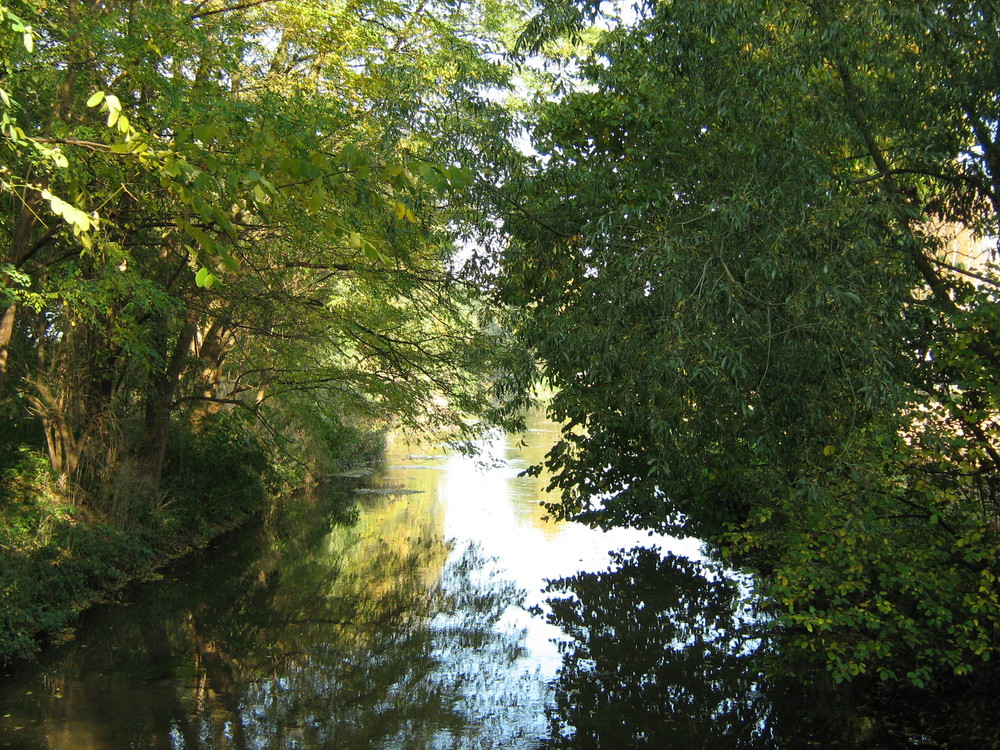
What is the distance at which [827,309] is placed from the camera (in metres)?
5.30

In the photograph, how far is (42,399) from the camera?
36.0 feet

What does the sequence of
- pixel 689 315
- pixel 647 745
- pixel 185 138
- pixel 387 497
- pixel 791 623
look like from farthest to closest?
pixel 387 497
pixel 647 745
pixel 791 623
pixel 689 315
pixel 185 138

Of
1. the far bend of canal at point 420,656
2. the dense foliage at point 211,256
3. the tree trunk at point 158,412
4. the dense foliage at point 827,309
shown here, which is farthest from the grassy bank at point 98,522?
the dense foliage at point 827,309

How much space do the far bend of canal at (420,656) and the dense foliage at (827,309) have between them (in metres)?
1.99

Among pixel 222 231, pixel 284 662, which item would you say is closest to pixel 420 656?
pixel 284 662

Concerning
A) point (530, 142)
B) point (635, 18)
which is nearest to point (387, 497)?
point (530, 142)

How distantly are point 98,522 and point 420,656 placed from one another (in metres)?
4.99

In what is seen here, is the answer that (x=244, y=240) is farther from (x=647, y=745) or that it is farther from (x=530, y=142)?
(x=647, y=745)

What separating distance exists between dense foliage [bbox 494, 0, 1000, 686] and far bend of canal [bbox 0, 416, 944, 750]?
1988 millimetres

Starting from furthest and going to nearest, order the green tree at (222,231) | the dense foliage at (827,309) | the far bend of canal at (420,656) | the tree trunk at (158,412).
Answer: the tree trunk at (158,412)
the green tree at (222,231)
the far bend of canal at (420,656)
the dense foliage at (827,309)

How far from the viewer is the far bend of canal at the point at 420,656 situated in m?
7.33

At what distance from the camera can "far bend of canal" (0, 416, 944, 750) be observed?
24.0 ft

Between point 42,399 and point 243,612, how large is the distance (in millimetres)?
3766

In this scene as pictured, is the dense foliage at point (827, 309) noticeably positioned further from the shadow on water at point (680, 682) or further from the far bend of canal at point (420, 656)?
the far bend of canal at point (420, 656)
